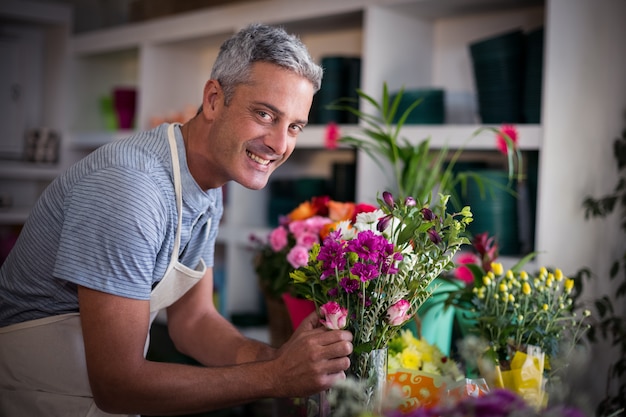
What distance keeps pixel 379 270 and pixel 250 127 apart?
448 mm

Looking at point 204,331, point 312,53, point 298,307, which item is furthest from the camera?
point 312,53

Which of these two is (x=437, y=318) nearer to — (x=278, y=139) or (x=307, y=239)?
(x=307, y=239)

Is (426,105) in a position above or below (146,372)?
above

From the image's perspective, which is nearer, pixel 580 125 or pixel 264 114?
pixel 264 114

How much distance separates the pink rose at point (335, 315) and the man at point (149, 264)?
17 mm

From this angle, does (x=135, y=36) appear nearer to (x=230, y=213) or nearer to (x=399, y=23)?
(x=230, y=213)

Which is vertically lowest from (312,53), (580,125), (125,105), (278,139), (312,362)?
(312,362)

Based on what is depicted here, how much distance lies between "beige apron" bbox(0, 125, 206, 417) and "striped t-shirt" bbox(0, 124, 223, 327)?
1.0 inches

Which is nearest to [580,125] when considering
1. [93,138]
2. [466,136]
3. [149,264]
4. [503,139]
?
[503,139]

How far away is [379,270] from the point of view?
126cm

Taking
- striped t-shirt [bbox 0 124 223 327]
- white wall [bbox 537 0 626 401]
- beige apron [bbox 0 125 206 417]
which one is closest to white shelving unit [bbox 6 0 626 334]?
white wall [bbox 537 0 626 401]

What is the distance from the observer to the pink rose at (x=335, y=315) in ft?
4.16

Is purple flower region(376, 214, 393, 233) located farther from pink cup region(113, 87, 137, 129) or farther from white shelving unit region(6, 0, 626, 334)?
pink cup region(113, 87, 137, 129)

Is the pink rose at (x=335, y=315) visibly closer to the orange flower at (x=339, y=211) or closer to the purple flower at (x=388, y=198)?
→ the purple flower at (x=388, y=198)
